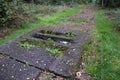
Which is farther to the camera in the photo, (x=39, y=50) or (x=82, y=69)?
(x=39, y=50)

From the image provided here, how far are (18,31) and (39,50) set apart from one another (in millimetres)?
2175

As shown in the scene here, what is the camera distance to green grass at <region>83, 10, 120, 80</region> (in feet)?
12.1

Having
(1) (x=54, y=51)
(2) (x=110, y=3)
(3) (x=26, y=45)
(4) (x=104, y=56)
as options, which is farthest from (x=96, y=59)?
(2) (x=110, y=3)

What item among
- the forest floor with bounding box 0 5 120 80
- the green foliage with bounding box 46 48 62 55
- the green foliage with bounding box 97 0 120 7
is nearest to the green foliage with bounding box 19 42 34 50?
the green foliage with bounding box 46 48 62 55

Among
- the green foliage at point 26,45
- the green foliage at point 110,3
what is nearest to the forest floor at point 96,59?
the green foliage at point 26,45

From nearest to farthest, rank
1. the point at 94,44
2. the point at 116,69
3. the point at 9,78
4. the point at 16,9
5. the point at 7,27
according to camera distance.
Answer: the point at 9,78 → the point at 116,69 → the point at 94,44 → the point at 7,27 → the point at 16,9

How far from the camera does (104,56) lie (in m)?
4.45

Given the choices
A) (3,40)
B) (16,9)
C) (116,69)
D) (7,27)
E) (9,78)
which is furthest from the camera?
(16,9)

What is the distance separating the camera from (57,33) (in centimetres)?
638

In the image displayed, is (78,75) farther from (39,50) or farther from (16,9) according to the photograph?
(16,9)

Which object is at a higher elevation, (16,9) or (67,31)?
(16,9)

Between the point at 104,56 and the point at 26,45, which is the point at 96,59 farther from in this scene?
the point at 26,45

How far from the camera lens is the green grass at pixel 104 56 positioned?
3.68 metres

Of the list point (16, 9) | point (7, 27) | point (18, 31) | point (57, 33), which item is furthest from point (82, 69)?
point (16, 9)
